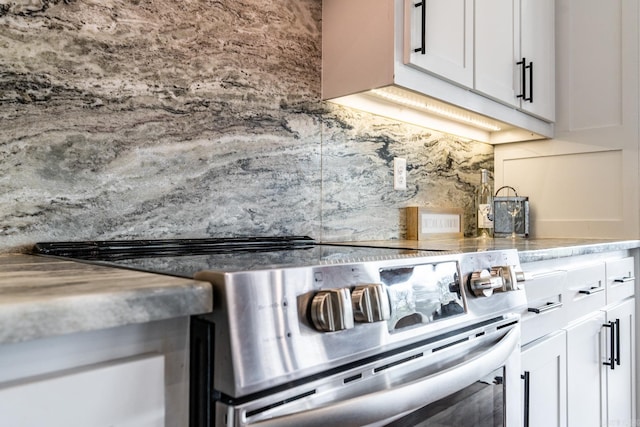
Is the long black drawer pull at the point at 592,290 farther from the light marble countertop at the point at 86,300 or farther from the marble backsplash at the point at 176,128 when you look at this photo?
the light marble countertop at the point at 86,300

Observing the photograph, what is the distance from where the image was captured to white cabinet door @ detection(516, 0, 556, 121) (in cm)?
179

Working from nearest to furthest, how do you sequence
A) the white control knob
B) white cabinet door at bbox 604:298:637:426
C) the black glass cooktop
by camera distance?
the black glass cooktop → the white control knob → white cabinet door at bbox 604:298:637:426

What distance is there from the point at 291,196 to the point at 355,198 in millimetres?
281

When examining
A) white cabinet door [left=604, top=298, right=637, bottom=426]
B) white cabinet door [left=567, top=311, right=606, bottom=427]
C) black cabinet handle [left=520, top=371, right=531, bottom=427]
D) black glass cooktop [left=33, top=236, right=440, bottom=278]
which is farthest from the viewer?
white cabinet door [left=604, top=298, right=637, bottom=426]

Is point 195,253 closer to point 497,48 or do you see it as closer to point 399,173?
point 399,173

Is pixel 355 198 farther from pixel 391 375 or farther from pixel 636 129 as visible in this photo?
pixel 636 129

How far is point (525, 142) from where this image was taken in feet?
Answer: 7.07

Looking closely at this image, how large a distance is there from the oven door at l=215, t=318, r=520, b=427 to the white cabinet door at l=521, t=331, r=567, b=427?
0.17 metres

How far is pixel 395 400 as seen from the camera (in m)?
0.63

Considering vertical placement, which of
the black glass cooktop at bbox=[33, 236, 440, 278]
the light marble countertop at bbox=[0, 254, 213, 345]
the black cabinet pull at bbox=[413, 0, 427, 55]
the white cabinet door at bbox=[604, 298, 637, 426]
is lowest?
the white cabinet door at bbox=[604, 298, 637, 426]

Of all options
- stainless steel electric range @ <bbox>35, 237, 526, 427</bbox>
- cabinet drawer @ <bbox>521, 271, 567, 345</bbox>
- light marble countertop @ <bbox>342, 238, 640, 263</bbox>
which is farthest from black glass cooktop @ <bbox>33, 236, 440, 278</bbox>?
cabinet drawer @ <bbox>521, 271, 567, 345</bbox>

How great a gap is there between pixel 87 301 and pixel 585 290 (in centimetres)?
151

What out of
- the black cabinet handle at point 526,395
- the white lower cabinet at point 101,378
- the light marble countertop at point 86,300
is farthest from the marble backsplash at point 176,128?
the black cabinet handle at point 526,395

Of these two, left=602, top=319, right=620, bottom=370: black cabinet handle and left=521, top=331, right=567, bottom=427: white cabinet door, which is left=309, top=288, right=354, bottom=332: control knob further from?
left=602, top=319, right=620, bottom=370: black cabinet handle
